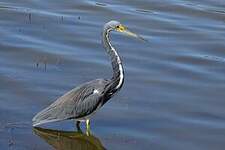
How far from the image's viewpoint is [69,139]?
29.9 feet

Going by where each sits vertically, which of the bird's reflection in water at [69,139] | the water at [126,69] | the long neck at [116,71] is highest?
the long neck at [116,71]

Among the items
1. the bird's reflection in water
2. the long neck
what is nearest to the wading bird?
the long neck

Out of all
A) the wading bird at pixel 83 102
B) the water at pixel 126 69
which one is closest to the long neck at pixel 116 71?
the wading bird at pixel 83 102

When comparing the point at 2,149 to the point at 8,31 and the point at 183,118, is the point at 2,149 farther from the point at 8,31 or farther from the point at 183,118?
the point at 8,31

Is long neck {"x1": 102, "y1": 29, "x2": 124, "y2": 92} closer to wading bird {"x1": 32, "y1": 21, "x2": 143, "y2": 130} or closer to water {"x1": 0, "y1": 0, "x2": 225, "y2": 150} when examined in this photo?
wading bird {"x1": 32, "y1": 21, "x2": 143, "y2": 130}

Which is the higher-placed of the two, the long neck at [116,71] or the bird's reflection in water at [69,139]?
the long neck at [116,71]

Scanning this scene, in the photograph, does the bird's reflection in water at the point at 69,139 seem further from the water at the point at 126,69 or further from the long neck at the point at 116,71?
the long neck at the point at 116,71

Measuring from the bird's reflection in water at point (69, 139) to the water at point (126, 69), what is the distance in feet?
0.05

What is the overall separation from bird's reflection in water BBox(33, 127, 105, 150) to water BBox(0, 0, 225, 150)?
0.02m

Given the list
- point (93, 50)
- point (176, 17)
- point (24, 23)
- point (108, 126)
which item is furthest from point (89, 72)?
point (176, 17)

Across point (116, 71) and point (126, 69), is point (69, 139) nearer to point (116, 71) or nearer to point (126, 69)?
point (116, 71)

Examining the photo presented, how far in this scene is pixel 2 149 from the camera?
8.48 metres

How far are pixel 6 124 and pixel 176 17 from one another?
21.8ft

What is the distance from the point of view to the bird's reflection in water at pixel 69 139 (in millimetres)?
8938
